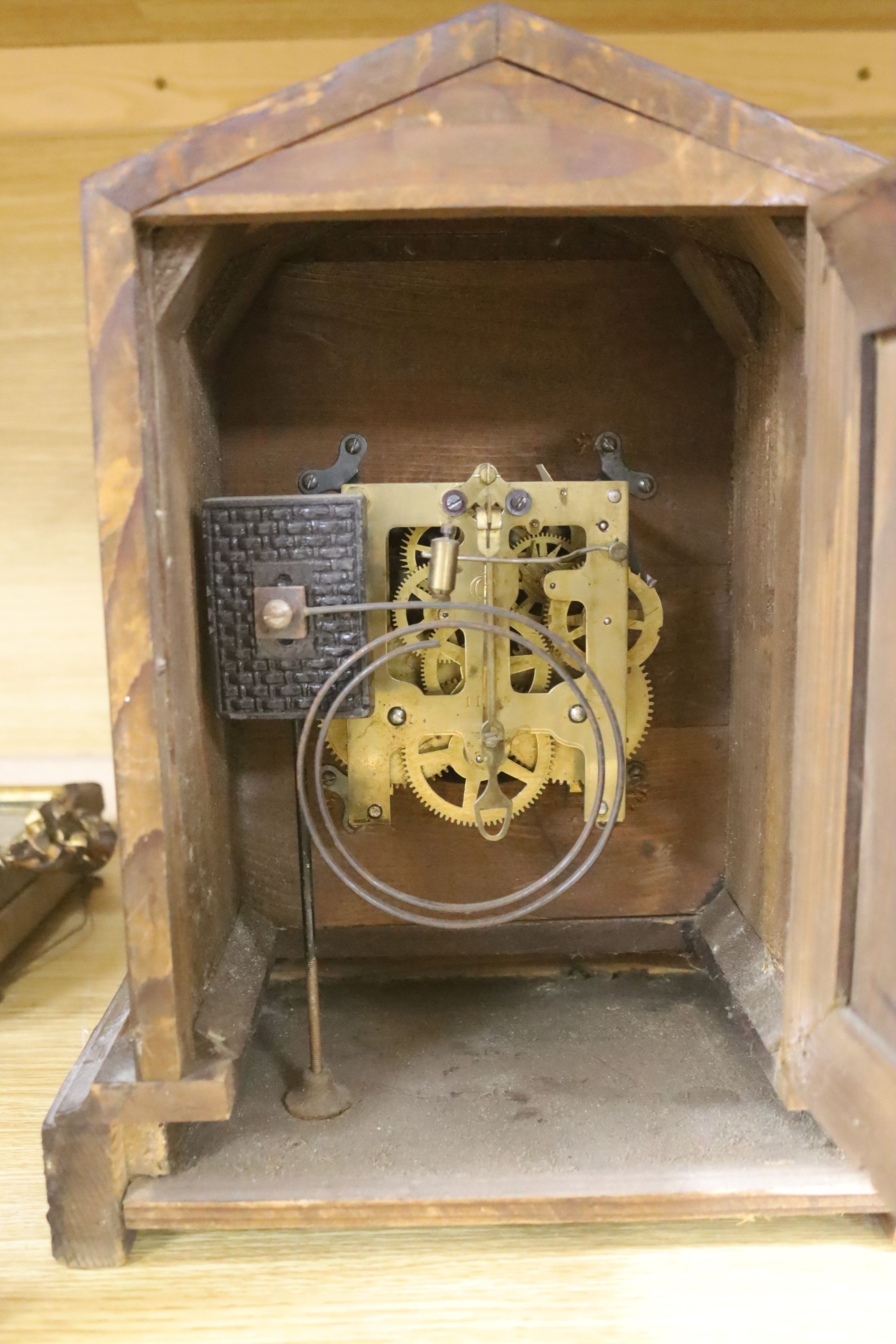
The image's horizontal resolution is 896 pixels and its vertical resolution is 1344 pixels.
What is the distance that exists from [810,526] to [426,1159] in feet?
1.69

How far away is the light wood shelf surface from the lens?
67 cm

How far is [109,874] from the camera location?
1412 millimetres

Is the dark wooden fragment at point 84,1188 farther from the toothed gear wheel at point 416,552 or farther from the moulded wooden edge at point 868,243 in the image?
the moulded wooden edge at point 868,243

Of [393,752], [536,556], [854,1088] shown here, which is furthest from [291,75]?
[854,1088]

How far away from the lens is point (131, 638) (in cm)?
70

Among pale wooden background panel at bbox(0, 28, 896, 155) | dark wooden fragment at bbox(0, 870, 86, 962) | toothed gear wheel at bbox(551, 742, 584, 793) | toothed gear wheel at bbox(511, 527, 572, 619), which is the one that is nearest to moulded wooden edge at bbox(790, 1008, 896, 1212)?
toothed gear wheel at bbox(551, 742, 584, 793)

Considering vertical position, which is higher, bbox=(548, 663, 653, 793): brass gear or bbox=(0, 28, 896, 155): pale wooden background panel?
bbox=(0, 28, 896, 155): pale wooden background panel

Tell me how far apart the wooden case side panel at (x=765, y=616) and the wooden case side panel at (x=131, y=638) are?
0.49m

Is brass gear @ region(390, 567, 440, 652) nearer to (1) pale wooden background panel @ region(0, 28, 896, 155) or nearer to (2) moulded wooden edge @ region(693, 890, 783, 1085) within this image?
(2) moulded wooden edge @ region(693, 890, 783, 1085)

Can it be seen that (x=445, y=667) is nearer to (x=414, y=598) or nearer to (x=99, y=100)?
(x=414, y=598)

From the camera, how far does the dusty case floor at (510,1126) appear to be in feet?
2.39

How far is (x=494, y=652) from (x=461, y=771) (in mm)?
117

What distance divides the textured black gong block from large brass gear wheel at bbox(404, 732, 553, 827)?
14 centimetres

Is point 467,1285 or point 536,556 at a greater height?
point 536,556
